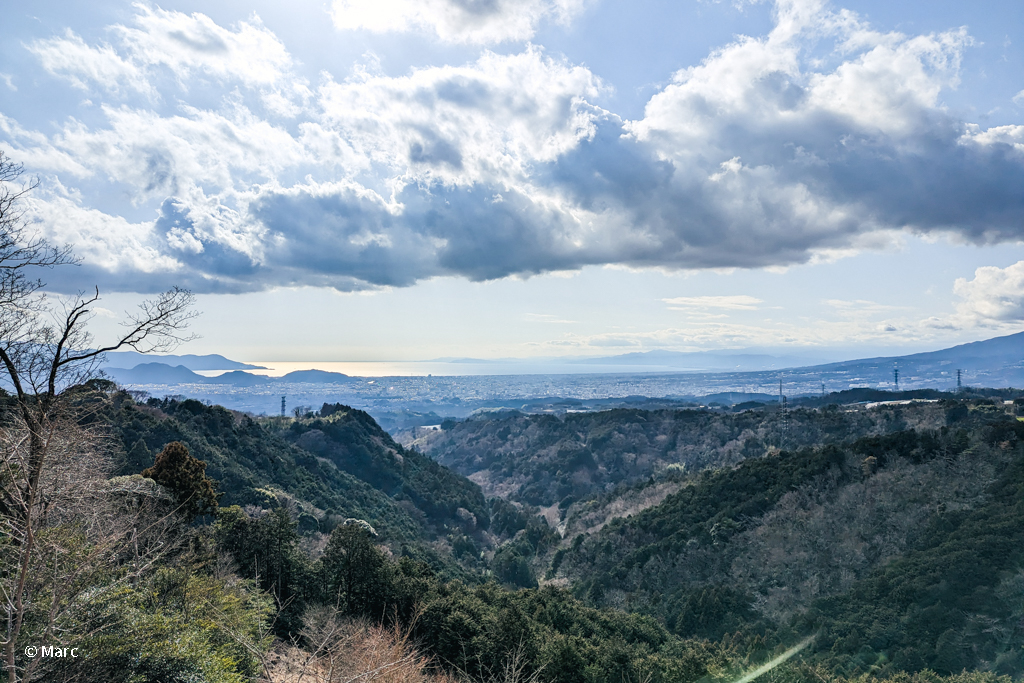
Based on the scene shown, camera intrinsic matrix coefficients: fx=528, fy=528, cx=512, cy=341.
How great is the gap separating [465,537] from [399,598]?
1581 inches

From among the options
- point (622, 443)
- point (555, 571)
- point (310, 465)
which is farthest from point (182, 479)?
point (622, 443)

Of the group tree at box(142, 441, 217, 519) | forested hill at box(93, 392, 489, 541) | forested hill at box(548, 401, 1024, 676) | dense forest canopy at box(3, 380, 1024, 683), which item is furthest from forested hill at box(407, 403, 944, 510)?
tree at box(142, 441, 217, 519)

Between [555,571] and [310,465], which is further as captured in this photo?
[310,465]

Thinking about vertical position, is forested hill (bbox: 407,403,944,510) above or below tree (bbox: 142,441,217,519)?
below

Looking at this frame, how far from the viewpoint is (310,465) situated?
59250mm

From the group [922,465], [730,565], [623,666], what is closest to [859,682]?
[623,666]

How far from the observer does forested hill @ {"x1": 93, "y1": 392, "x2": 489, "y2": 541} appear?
39625 millimetres

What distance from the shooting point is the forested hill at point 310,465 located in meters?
39.6

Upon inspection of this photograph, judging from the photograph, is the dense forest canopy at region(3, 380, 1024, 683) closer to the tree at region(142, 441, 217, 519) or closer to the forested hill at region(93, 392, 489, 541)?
the tree at region(142, 441, 217, 519)

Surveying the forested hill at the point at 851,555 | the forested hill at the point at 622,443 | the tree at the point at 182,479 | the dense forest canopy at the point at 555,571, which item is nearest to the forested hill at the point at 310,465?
the dense forest canopy at the point at 555,571

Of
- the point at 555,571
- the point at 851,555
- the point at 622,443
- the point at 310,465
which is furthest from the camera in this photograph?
the point at 622,443

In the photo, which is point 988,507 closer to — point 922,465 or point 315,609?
point 922,465

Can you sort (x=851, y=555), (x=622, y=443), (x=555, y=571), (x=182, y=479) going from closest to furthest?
(x=182, y=479)
(x=851, y=555)
(x=555, y=571)
(x=622, y=443)

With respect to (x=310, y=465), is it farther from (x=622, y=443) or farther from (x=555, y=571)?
(x=622, y=443)
